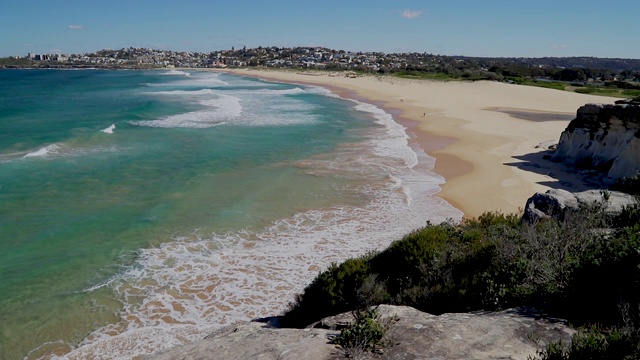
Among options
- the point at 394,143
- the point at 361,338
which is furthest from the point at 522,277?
the point at 394,143

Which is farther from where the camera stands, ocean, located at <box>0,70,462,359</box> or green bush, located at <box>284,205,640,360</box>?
ocean, located at <box>0,70,462,359</box>

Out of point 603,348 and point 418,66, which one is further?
point 418,66

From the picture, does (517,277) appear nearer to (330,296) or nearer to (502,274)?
(502,274)

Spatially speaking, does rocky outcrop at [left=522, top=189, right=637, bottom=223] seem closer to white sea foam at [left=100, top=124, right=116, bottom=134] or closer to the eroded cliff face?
the eroded cliff face

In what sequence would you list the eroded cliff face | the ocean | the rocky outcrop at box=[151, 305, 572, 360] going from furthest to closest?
the eroded cliff face
the ocean
the rocky outcrop at box=[151, 305, 572, 360]

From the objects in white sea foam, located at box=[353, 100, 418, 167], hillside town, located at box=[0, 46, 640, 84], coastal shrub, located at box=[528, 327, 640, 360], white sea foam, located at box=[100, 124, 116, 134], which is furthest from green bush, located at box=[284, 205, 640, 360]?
hillside town, located at box=[0, 46, 640, 84]

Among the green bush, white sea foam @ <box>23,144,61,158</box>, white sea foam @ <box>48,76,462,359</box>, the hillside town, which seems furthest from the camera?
the hillside town

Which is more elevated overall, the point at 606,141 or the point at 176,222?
the point at 606,141

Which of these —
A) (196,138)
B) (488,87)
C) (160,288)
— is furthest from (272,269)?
(488,87)
